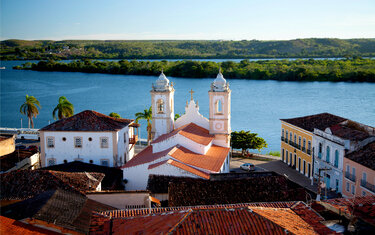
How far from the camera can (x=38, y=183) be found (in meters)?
19.8

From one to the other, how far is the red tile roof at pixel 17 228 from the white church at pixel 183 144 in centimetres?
1001

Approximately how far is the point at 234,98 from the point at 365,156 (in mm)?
61571

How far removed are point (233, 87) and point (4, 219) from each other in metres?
93.0

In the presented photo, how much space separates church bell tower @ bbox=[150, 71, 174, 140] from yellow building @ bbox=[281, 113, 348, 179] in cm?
933

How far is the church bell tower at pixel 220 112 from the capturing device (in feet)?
96.4

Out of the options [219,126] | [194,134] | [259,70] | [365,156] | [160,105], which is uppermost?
[160,105]

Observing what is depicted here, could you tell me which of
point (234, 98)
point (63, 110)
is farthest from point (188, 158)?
point (234, 98)

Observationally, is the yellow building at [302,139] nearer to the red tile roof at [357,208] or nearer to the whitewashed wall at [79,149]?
the whitewashed wall at [79,149]

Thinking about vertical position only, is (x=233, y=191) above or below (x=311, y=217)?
below

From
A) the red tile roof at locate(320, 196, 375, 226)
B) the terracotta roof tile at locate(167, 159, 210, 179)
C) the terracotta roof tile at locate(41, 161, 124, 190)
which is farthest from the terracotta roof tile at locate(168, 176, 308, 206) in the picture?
the terracotta roof tile at locate(41, 161, 124, 190)

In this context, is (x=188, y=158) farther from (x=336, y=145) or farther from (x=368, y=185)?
(x=368, y=185)

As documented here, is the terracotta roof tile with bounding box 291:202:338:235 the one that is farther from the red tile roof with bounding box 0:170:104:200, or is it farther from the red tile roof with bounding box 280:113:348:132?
the red tile roof with bounding box 280:113:348:132

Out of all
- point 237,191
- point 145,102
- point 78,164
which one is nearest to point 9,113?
point 145,102

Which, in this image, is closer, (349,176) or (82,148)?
(349,176)
